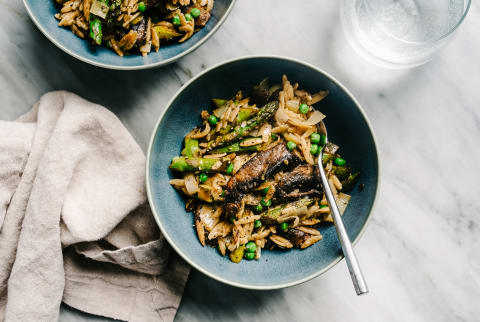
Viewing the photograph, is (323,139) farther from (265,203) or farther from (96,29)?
(96,29)

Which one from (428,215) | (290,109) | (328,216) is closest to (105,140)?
(290,109)

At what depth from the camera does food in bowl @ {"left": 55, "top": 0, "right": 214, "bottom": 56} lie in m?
2.42

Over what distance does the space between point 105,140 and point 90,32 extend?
0.67 metres

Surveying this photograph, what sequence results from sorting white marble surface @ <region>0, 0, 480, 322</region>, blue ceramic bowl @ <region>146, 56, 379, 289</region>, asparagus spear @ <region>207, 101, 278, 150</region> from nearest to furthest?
blue ceramic bowl @ <region>146, 56, 379, 289</region> < asparagus spear @ <region>207, 101, 278, 150</region> < white marble surface @ <region>0, 0, 480, 322</region>

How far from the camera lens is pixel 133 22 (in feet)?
8.04

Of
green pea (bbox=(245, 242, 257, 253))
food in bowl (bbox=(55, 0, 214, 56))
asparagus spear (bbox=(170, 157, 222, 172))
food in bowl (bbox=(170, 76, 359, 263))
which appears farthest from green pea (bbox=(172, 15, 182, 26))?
green pea (bbox=(245, 242, 257, 253))

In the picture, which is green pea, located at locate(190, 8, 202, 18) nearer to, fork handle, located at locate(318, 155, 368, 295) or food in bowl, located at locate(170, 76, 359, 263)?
food in bowl, located at locate(170, 76, 359, 263)

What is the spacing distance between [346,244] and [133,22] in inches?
69.9

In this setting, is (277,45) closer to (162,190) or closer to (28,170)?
(162,190)

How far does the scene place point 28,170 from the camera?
2.63 metres

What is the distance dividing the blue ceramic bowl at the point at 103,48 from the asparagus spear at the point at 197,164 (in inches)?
23.5

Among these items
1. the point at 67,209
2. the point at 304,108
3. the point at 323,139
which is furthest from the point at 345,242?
the point at 67,209

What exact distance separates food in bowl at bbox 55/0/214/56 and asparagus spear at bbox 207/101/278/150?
0.64 meters

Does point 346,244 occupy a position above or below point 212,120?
below
